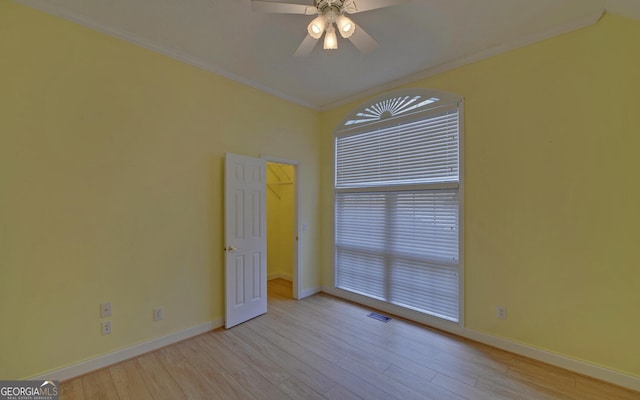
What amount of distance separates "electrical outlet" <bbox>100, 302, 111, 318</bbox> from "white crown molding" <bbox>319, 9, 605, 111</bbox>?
12.5ft

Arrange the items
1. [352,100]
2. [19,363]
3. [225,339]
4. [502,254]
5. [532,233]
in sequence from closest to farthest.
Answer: [19,363] < [532,233] < [502,254] < [225,339] < [352,100]

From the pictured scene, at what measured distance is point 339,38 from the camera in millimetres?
2494

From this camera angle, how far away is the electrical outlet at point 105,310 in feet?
7.56

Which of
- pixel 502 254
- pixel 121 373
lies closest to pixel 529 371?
pixel 502 254

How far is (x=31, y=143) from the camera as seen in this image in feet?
6.61

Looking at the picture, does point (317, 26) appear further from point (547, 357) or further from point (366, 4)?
point (547, 357)

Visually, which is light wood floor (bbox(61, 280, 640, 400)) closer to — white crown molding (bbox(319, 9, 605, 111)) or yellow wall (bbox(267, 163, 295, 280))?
yellow wall (bbox(267, 163, 295, 280))

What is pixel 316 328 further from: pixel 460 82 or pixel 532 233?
pixel 460 82

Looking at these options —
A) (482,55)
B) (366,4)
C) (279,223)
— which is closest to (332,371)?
(366,4)

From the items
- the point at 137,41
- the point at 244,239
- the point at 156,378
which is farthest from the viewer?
the point at 244,239

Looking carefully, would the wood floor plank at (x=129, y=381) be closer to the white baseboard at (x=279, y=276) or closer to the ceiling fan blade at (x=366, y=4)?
the white baseboard at (x=279, y=276)

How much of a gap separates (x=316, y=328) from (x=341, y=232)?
1.51 m

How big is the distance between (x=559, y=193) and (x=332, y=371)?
2.60m

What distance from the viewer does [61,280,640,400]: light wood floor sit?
1.99m
